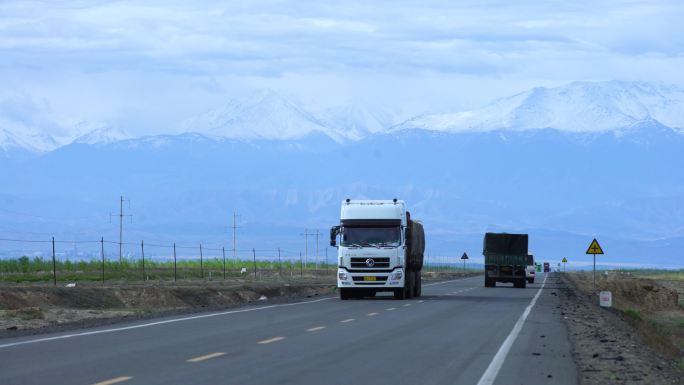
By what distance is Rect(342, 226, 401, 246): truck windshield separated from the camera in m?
46.1

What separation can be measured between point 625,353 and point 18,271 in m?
62.8

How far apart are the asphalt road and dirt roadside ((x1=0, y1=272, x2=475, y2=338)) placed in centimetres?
203

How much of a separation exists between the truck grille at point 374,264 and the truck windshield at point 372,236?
496 millimetres

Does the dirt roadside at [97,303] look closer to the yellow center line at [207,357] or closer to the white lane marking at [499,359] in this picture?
the yellow center line at [207,357]

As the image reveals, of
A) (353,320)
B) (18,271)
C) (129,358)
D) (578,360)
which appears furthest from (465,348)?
(18,271)

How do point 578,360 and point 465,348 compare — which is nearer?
point 578,360

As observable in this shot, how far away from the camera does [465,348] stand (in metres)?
23.1

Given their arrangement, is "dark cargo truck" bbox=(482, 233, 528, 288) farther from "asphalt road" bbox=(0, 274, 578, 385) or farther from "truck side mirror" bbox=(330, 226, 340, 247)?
"asphalt road" bbox=(0, 274, 578, 385)

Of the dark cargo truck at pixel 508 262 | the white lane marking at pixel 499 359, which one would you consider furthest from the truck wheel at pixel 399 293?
the dark cargo truck at pixel 508 262

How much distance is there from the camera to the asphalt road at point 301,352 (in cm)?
1767

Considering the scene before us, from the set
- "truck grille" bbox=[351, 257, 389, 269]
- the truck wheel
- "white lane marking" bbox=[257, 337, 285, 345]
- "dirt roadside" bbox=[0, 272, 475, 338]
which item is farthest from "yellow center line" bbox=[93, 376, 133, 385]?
the truck wheel

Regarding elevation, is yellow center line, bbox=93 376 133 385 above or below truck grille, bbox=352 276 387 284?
above

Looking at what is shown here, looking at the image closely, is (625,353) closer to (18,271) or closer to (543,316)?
(543,316)

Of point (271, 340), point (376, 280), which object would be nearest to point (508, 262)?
point (376, 280)
